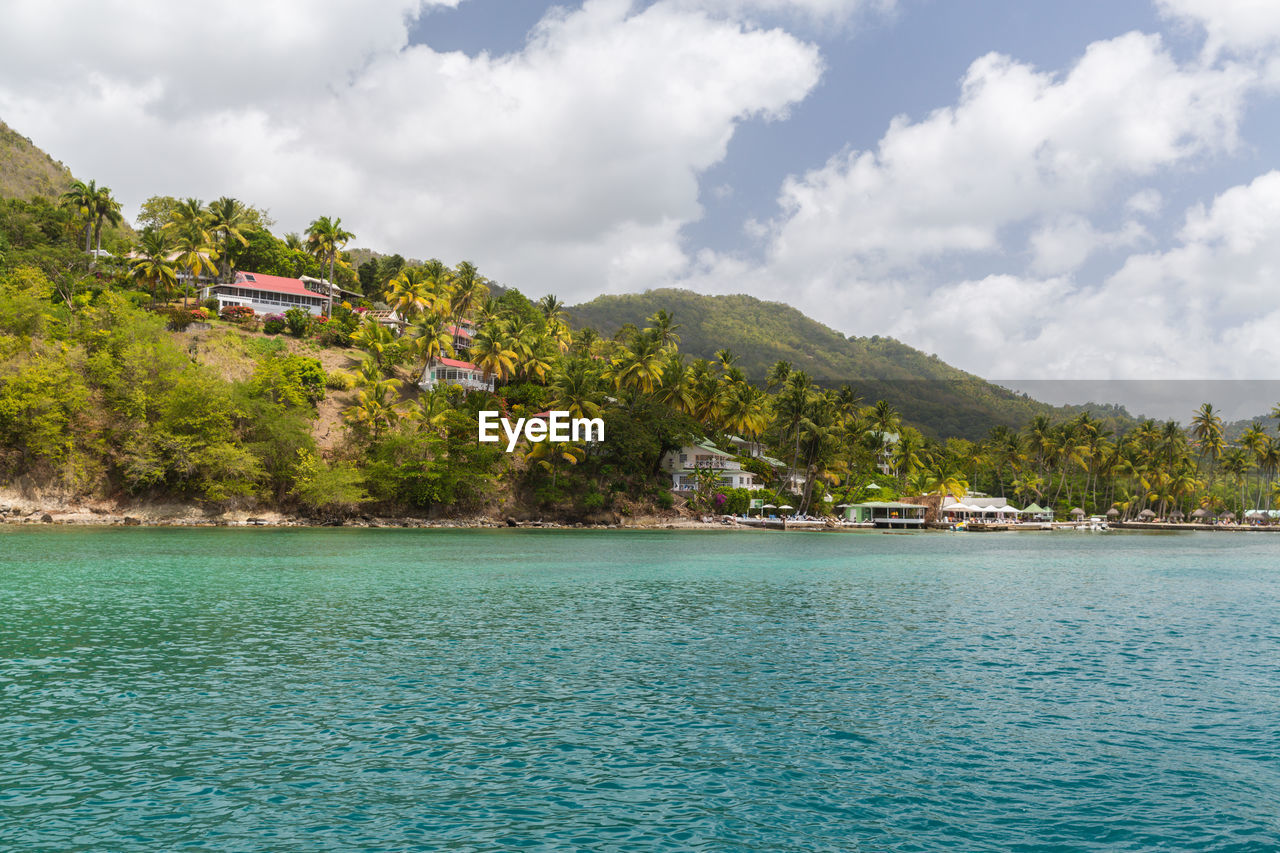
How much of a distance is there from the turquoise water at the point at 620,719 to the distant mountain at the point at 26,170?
173 m

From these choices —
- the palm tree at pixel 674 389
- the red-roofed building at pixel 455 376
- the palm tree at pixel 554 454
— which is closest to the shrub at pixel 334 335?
the red-roofed building at pixel 455 376

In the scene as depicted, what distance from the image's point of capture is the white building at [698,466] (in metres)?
98.8

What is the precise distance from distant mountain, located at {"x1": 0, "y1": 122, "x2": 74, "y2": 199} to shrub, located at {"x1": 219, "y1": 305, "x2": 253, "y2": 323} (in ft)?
327

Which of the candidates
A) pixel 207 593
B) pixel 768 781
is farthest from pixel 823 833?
pixel 207 593

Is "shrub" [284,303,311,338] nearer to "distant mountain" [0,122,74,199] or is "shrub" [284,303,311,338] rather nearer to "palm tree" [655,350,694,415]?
"palm tree" [655,350,694,415]

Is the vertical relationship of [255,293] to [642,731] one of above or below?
above

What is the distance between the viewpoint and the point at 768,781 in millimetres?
12031

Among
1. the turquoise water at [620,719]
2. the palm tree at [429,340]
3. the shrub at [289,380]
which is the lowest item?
the turquoise water at [620,719]

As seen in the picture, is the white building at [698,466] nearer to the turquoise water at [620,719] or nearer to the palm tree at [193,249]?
the palm tree at [193,249]

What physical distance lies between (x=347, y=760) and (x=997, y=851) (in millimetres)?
9815

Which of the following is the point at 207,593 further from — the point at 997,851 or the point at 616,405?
the point at 616,405

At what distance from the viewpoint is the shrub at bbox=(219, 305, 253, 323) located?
9512 centimetres

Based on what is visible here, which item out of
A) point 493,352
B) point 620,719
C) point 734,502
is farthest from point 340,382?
point 620,719

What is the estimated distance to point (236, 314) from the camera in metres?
95.4
